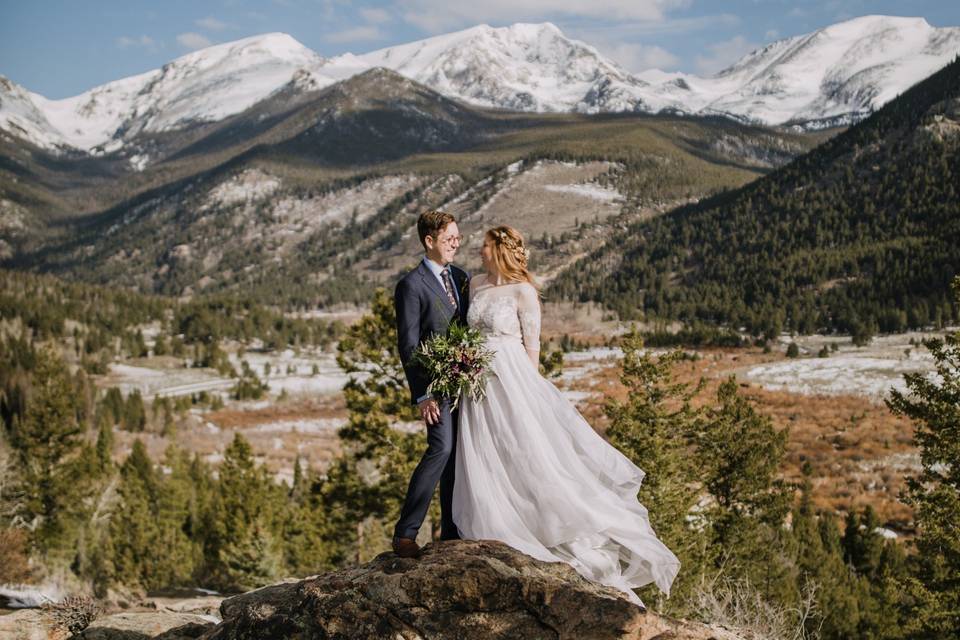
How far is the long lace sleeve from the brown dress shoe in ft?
7.48

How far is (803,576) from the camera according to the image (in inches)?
1319

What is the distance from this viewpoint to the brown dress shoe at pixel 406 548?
695 centimetres

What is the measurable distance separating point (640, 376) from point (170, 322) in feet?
617

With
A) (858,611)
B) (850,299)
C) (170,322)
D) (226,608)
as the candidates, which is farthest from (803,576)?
(170,322)

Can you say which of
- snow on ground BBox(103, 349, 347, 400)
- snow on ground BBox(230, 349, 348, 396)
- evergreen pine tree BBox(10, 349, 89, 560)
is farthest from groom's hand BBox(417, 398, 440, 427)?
snow on ground BBox(103, 349, 347, 400)

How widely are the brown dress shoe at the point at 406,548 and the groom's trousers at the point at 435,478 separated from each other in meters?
0.07

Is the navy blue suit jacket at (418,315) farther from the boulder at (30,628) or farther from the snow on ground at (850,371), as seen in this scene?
the snow on ground at (850,371)

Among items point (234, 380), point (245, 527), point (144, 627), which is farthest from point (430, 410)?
point (234, 380)

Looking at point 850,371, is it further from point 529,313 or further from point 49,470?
point 529,313

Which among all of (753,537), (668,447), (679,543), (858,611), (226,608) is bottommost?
(858,611)

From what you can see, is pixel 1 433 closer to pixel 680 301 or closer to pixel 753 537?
pixel 753 537

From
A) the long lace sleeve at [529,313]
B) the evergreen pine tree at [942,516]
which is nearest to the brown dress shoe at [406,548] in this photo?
the long lace sleeve at [529,313]

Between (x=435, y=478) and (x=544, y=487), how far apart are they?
1.11 meters

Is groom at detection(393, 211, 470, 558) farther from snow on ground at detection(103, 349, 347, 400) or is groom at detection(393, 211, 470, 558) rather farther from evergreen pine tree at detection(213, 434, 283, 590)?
snow on ground at detection(103, 349, 347, 400)
